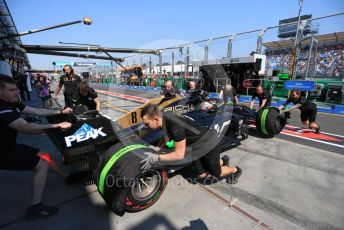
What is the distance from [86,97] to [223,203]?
377cm

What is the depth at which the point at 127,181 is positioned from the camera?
2.18 metres

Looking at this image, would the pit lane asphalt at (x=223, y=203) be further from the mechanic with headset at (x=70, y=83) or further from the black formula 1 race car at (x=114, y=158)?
the mechanic with headset at (x=70, y=83)

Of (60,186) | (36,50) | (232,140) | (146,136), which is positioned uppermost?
(36,50)

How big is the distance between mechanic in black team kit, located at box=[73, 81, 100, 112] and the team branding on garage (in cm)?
205

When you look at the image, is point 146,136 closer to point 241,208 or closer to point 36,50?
point 241,208

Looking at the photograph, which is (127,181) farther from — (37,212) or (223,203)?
(223,203)

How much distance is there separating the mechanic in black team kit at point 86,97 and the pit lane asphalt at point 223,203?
1.98 m

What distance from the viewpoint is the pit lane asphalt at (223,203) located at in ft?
7.41

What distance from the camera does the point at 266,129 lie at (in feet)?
15.5

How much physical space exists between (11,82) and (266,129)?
463 centimetres

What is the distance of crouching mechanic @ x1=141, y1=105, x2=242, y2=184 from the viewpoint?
238 cm

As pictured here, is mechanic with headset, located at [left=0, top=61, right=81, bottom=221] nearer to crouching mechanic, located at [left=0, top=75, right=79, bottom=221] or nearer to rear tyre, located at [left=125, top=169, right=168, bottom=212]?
crouching mechanic, located at [left=0, top=75, right=79, bottom=221]

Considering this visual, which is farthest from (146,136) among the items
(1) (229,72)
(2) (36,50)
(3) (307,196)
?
(1) (229,72)

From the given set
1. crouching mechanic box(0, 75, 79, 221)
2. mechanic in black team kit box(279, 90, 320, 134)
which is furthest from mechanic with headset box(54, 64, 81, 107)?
mechanic in black team kit box(279, 90, 320, 134)
